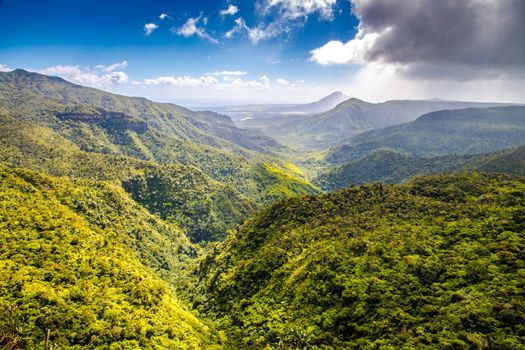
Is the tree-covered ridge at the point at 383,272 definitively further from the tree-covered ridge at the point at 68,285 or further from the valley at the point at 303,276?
the tree-covered ridge at the point at 68,285

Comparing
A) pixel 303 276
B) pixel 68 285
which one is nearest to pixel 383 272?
pixel 303 276

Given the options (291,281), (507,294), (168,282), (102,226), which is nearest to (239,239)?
(168,282)

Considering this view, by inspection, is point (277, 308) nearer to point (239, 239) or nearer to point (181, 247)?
point (239, 239)

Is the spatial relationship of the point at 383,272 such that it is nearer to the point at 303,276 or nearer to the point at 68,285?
the point at 303,276

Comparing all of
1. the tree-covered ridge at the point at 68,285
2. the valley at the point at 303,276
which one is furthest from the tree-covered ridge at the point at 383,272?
the tree-covered ridge at the point at 68,285

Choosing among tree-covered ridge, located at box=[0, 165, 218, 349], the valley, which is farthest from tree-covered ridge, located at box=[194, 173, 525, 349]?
tree-covered ridge, located at box=[0, 165, 218, 349]

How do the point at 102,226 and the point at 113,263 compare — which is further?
the point at 102,226
